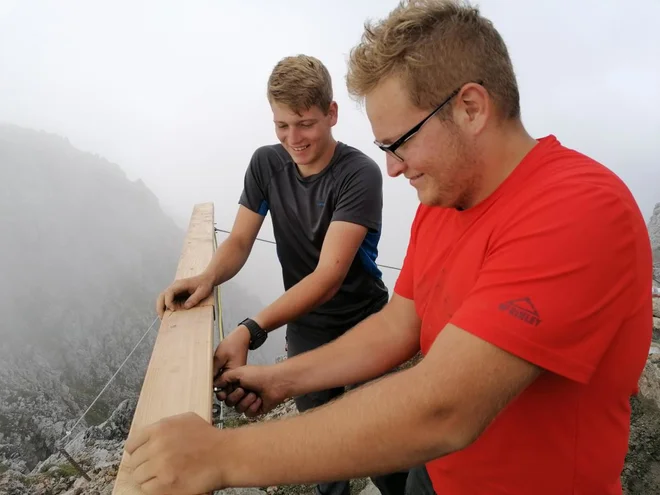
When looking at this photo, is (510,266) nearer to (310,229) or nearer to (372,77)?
(372,77)

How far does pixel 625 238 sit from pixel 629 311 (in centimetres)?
25

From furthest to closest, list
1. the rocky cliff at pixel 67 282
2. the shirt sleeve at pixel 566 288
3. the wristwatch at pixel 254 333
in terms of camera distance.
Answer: the rocky cliff at pixel 67 282 < the wristwatch at pixel 254 333 < the shirt sleeve at pixel 566 288

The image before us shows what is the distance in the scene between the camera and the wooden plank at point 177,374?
6.60 feet

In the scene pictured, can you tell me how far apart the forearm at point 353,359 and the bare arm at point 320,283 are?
51cm

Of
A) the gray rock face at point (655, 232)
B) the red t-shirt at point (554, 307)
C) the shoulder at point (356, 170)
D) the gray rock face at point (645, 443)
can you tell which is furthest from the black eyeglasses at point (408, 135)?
the gray rock face at point (655, 232)

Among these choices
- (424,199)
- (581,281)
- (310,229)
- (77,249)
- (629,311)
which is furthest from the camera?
(77,249)

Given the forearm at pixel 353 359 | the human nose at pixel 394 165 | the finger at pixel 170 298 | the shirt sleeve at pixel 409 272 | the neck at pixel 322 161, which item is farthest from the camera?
the neck at pixel 322 161

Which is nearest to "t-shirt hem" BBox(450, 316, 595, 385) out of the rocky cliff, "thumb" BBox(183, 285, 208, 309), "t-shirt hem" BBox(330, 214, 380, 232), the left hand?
the left hand

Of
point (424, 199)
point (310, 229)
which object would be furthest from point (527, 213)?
point (310, 229)

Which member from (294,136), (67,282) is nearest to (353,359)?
(294,136)

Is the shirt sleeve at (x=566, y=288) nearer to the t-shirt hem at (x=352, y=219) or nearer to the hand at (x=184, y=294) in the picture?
the t-shirt hem at (x=352, y=219)

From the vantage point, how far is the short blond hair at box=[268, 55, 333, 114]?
10.5 feet

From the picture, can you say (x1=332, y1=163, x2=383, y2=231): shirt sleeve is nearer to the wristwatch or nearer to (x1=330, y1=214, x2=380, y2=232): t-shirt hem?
(x1=330, y1=214, x2=380, y2=232): t-shirt hem

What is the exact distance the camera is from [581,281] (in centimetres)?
122
